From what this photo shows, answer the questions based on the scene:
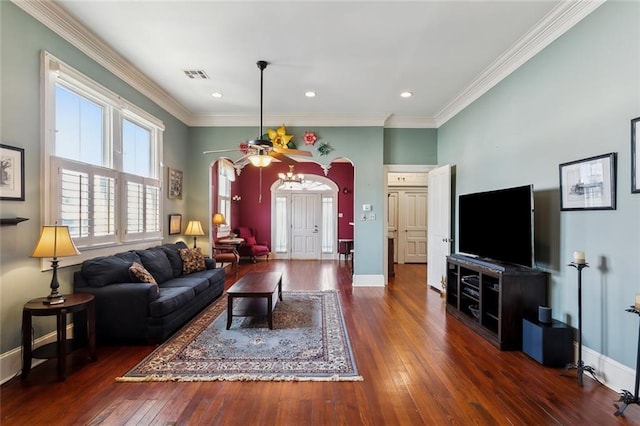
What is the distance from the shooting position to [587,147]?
261 centimetres

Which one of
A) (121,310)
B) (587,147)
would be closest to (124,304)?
(121,310)

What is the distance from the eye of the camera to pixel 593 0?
251 cm

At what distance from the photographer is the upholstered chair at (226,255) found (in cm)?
669

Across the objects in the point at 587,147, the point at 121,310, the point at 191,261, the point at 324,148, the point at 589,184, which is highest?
the point at 324,148

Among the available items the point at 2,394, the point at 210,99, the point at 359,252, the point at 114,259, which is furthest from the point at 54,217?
the point at 359,252

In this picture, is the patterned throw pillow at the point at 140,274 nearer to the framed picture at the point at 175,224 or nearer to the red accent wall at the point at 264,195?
the framed picture at the point at 175,224

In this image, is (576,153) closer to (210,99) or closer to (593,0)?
(593,0)

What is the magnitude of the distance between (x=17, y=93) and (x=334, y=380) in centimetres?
353

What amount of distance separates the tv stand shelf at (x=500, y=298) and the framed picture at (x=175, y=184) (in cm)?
459

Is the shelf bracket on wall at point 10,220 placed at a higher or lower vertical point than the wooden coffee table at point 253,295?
higher

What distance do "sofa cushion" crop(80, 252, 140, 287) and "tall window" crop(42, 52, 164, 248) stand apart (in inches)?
10.3

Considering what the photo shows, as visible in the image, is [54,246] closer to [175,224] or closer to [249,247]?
[175,224]

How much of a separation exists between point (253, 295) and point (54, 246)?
184 centimetres

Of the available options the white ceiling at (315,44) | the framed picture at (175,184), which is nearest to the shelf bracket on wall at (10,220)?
the white ceiling at (315,44)
